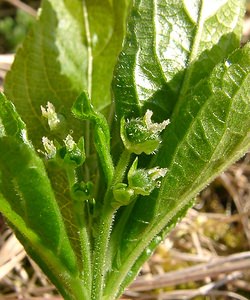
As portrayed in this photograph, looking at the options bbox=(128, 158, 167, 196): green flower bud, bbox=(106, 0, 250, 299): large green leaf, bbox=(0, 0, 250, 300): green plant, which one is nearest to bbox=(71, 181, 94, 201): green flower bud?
bbox=(0, 0, 250, 300): green plant

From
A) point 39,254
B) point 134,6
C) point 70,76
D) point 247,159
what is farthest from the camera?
point 247,159

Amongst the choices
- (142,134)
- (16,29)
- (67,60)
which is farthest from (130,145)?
(16,29)

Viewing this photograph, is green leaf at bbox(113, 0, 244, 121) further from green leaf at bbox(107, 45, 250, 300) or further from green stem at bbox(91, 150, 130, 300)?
green stem at bbox(91, 150, 130, 300)

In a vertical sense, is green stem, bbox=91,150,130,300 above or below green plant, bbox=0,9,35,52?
below

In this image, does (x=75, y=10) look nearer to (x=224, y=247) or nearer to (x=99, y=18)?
(x=99, y=18)

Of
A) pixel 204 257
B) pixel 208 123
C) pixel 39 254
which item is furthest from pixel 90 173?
pixel 204 257

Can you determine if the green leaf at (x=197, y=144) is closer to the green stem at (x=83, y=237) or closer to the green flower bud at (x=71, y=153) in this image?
the green stem at (x=83, y=237)

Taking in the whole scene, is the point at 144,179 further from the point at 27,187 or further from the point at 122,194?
the point at 27,187
